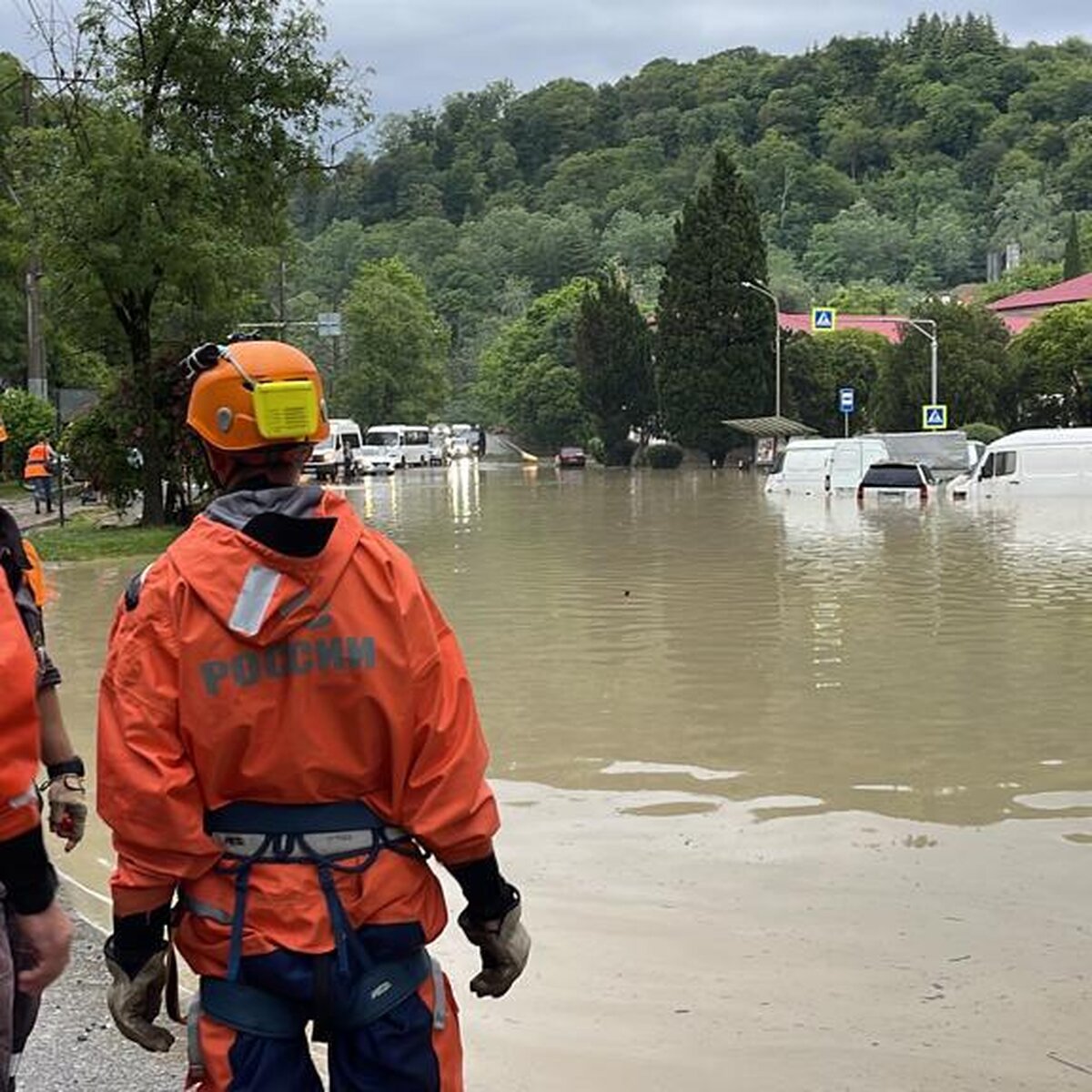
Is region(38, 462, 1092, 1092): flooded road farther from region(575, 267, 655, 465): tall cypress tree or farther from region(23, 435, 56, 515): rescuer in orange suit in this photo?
region(575, 267, 655, 465): tall cypress tree

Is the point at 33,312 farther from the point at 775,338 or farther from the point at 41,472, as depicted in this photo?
the point at 775,338

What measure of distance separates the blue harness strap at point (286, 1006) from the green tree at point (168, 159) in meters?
22.3

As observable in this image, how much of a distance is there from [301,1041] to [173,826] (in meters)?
0.44

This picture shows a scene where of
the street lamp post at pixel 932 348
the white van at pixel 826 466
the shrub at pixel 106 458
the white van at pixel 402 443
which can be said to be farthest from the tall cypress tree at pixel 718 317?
the shrub at pixel 106 458

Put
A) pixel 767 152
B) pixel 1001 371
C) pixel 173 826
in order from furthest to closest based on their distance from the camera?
pixel 767 152
pixel 1001 371
pixel 173 826

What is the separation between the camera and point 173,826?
272 centimetres

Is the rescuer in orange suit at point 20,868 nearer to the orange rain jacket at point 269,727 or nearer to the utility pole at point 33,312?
the orange rain jacket at point 269,727

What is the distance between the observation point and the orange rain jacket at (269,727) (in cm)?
274

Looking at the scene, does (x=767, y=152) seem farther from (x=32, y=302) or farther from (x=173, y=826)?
(x=173, y=826)

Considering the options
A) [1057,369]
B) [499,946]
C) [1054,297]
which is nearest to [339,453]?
[1057,369]

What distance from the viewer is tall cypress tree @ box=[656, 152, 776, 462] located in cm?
7075

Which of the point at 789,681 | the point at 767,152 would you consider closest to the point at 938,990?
the point at 789,681

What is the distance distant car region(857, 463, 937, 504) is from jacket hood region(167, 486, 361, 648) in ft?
109

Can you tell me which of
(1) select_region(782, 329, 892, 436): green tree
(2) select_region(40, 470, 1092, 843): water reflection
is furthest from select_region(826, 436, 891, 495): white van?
(1) select_region(782, 329, 892, 436): green tree
